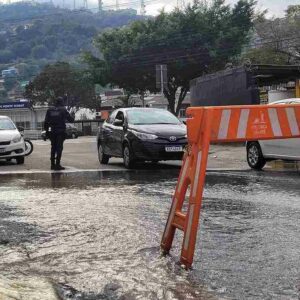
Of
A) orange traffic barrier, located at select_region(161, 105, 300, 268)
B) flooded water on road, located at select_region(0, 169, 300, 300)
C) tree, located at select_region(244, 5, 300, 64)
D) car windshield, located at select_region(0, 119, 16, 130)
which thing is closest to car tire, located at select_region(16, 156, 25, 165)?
car windshield, located at select_region(0, 119, 16, 130)

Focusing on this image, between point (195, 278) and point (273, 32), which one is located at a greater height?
point (273, 32)

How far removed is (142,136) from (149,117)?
1248mm

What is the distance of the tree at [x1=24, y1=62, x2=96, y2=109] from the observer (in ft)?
243

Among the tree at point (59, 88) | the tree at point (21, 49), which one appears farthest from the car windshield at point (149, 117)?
the tree at point (21, 49)

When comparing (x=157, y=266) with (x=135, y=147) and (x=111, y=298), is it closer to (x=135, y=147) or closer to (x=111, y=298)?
(x=111, y=298)

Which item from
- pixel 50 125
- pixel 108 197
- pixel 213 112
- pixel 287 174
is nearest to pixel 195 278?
pixel 213 112

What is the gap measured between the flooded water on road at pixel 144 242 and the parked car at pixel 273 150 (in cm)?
332

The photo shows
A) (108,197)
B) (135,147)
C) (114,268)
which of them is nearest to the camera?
(114,268)

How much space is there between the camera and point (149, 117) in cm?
1536

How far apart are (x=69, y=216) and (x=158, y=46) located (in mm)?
37344

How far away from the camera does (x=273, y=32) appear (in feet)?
142

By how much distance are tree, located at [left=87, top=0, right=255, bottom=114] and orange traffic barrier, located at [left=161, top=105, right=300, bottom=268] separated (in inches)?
1448

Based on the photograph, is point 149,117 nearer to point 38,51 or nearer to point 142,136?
point 142,136

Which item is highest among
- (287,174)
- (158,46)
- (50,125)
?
(158,46)
